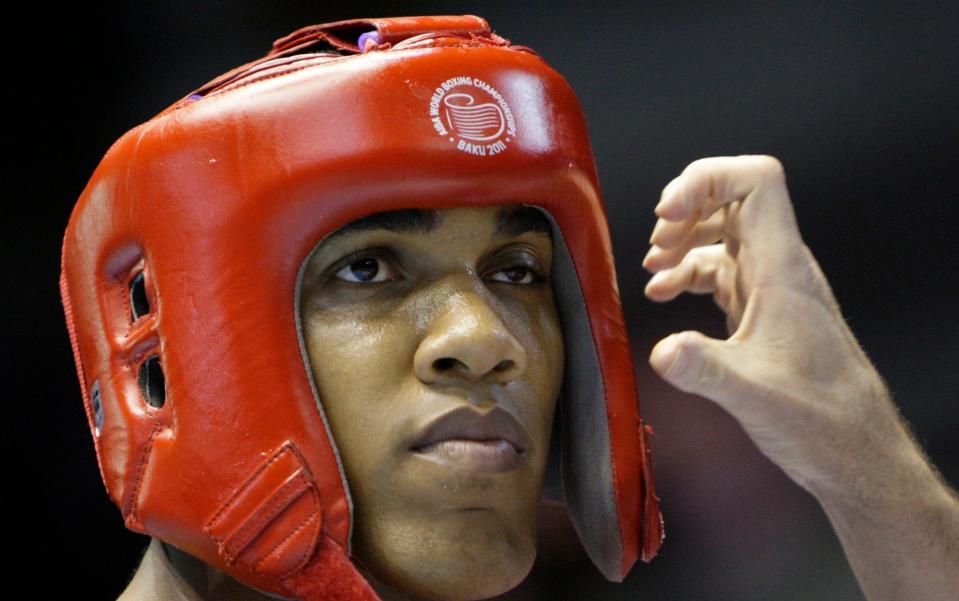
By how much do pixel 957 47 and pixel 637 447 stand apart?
5.34 feet

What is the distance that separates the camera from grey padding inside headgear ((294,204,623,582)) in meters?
1.83

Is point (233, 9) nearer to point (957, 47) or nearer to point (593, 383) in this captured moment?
point (593, 383)

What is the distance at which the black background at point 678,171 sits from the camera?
2.60m

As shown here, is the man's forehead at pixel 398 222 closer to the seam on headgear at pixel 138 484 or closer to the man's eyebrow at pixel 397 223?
the man's eyebrow at pixel 397 223

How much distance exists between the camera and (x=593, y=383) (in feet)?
6.08

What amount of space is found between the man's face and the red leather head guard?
53 millimetres

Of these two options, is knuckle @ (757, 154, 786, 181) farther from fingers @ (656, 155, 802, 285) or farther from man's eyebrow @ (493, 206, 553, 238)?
man's eyebrow @ (493, 206, 553, 238)

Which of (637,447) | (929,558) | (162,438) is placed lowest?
(929,558)

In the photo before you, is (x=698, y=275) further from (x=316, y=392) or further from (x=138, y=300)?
(x=138, y=300)

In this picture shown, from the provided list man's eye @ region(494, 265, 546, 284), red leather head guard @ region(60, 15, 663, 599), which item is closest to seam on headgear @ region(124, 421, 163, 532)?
red leather head guard @ region(60, 15, 663, 599)

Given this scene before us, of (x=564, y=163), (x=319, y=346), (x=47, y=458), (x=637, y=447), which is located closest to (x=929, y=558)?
(x=637, y=447)

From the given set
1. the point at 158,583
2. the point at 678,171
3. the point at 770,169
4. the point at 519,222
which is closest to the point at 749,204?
the point at 770,169

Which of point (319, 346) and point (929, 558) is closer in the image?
point (319, 346)

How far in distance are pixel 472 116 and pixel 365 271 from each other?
0.86 feet
